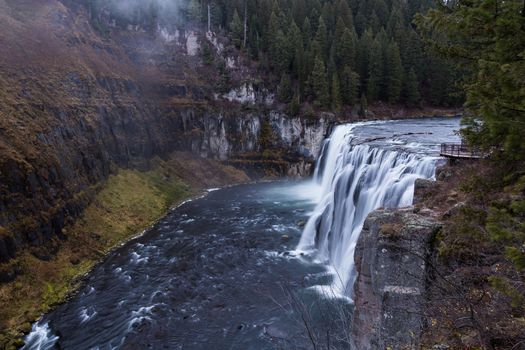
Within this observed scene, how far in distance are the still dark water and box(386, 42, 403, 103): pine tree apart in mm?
39192

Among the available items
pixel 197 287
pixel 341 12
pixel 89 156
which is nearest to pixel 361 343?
pixel 197 287

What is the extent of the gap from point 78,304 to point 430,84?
219ft

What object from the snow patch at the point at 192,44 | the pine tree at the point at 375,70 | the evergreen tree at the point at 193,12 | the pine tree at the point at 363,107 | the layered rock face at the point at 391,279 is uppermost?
the evergreen tree at the point at 193,12

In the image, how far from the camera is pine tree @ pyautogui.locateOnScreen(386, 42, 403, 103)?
62125 millimetres

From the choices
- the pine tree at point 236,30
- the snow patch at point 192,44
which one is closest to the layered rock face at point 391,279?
the snow patch at point 192,44

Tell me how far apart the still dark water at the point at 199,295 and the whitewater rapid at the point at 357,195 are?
52.2 inches

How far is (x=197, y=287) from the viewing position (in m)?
21.8

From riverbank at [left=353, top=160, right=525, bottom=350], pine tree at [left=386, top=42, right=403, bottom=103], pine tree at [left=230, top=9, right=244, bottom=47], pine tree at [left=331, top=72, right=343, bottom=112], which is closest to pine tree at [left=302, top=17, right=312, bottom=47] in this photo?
pine tree at [left=230, top=9, right=244, bottom=47]

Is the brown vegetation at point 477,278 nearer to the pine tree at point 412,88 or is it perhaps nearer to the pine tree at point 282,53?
the pine tree at point 282,53

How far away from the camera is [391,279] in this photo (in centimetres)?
1128

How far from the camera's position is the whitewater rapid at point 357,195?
21.2 meters

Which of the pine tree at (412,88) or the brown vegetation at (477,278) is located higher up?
the pine tree at (412,88)

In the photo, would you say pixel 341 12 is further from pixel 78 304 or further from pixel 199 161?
pixel 78 304

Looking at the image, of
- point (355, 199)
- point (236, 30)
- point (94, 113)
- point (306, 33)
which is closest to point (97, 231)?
point (94, 113)
